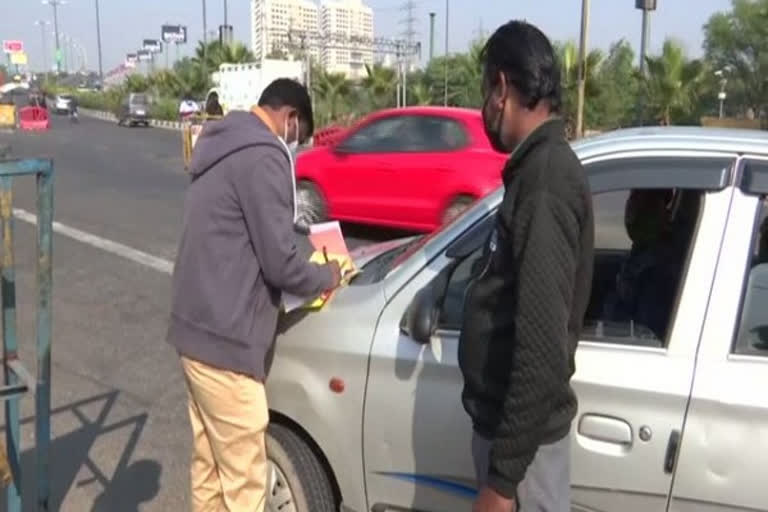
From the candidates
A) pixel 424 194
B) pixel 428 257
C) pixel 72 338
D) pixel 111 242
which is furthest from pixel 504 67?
pixel 111 242

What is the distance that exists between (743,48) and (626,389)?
48.8 metres

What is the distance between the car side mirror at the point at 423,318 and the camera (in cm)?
257

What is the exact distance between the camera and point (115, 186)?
16156 mm

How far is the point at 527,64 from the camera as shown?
→ 74.9 inches

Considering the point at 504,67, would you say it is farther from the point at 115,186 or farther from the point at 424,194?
the point at 115,186

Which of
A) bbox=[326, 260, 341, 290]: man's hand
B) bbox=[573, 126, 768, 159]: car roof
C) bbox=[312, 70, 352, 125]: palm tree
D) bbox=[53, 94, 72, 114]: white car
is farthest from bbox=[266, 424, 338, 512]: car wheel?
bbox=[53, 94, 72, 114]: white car

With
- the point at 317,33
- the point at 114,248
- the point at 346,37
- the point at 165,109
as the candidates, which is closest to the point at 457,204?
the point at 114,248

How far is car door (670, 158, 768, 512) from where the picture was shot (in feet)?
7.48

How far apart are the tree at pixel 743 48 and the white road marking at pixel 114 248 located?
38893mm

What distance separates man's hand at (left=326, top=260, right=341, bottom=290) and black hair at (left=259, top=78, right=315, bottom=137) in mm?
484

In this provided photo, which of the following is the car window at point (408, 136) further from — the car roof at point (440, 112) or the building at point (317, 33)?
the building at point (317, 33)

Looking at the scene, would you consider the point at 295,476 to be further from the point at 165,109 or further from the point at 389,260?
the point at 165,109

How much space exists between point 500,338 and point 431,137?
8278mm

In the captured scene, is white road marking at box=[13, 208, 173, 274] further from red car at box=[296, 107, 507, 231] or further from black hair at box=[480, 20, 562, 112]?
black hair at box=[480, 20, 562, 112]
